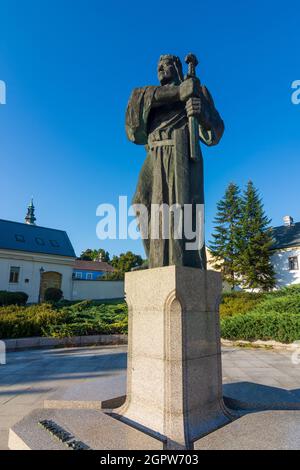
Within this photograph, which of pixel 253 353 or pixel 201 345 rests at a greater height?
pixel 201 345

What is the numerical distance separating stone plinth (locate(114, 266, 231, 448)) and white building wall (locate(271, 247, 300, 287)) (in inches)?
1156

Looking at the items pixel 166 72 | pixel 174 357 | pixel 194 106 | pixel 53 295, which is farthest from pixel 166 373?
pixel 53 295

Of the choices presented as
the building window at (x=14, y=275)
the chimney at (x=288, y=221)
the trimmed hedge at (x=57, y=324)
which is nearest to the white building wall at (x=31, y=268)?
the building window at (x=14, y=275)

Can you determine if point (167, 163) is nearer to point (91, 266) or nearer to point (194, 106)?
point (194, 106)

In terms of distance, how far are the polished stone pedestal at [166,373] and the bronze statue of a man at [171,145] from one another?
0.45 m

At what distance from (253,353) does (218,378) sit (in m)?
6.88

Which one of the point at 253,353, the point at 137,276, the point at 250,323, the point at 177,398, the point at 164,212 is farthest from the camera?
the point at 250,323

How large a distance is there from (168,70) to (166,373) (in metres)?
3.76

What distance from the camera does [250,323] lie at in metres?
10.5

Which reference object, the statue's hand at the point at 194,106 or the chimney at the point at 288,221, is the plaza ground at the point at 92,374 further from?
the chimney at the point at 288,221

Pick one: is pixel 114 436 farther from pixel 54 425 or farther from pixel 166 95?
pixel 166 95

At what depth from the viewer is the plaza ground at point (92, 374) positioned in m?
3.78

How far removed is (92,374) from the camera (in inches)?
244
